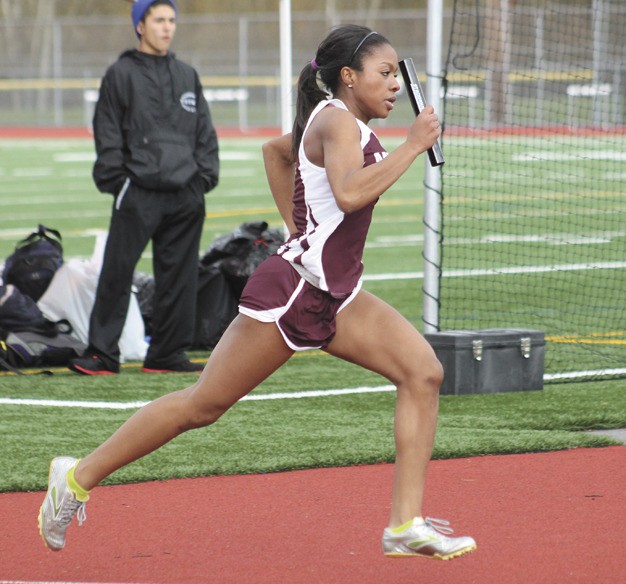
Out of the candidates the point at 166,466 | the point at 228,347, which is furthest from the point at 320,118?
the point at 166,466

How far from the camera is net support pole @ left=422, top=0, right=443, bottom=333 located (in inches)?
319

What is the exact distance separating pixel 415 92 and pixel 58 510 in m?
1.87

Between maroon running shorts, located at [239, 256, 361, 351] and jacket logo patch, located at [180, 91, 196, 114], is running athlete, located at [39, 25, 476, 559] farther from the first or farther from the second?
jacket logo patch, located at [180, 91, 196, 114]

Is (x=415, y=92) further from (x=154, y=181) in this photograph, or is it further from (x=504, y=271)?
(x=504, y=271)

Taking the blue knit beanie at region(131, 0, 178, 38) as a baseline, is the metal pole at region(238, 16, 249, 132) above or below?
below

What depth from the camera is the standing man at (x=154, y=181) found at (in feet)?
27.4

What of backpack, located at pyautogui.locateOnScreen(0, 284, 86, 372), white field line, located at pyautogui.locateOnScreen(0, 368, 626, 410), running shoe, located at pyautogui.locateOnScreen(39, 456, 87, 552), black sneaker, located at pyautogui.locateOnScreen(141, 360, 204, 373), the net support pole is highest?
the net support pole

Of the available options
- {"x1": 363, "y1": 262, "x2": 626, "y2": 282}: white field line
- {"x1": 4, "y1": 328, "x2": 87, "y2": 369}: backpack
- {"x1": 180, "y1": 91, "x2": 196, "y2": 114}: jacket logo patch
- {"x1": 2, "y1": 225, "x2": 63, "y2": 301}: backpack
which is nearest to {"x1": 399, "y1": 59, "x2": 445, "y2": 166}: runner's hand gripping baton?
{"x1": 180, "y1": 91, "x2": 196, "y2": 114}: jacket logo patch

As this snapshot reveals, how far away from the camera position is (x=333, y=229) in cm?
459

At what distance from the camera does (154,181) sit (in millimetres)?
8305

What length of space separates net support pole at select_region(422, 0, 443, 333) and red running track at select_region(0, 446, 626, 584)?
2.00 meters

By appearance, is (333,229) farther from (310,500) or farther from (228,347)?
(310,500)

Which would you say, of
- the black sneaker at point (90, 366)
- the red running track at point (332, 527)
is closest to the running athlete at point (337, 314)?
the red running track at point (332, 527)

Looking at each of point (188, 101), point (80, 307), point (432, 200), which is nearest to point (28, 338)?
point (80, 307)
